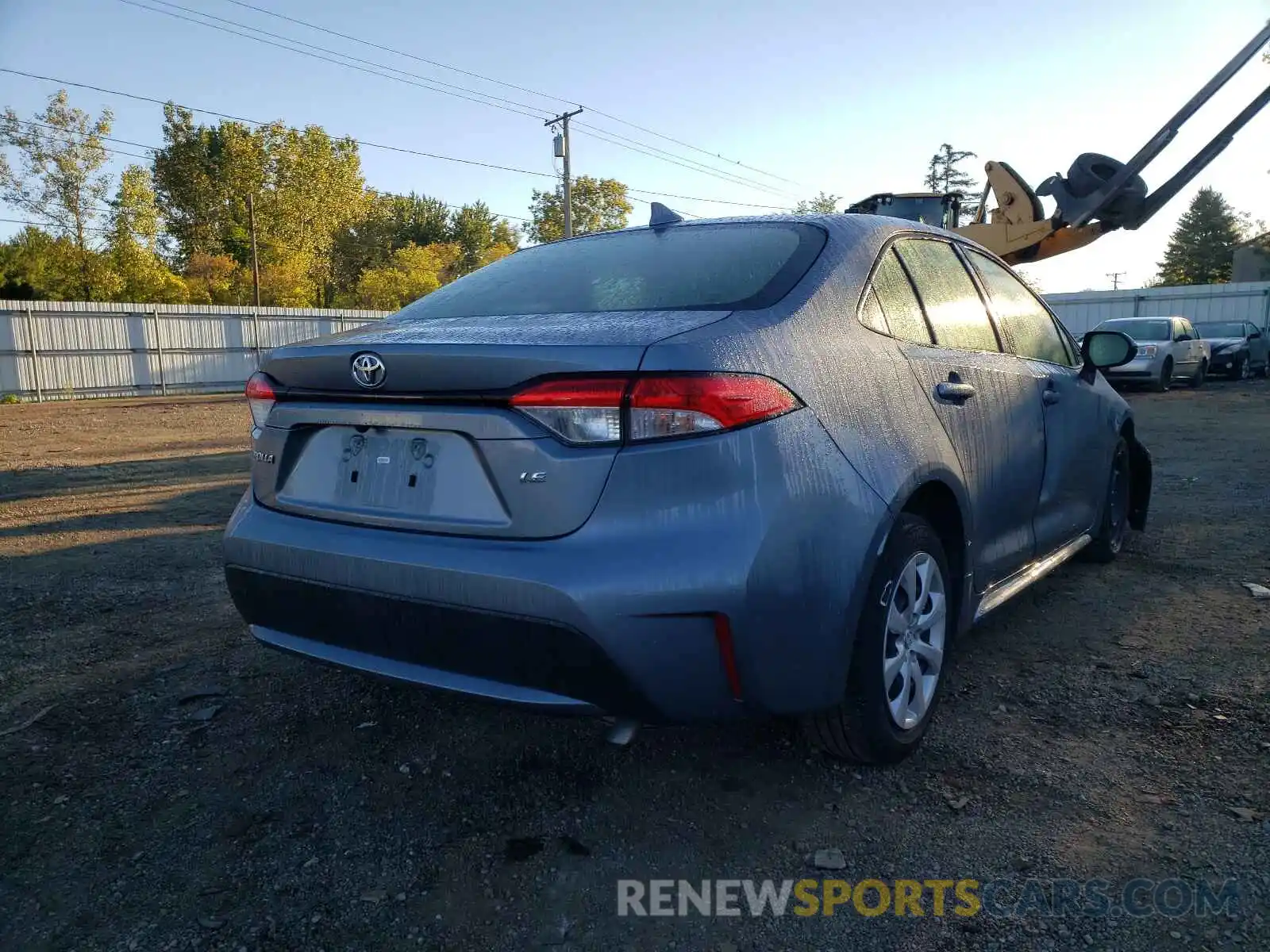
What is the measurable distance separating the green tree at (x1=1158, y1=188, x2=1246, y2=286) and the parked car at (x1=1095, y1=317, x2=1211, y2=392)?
53.9 meters

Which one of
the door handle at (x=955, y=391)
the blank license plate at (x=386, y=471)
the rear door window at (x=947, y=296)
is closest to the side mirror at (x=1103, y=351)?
the rear door window at (x=947, y=296)

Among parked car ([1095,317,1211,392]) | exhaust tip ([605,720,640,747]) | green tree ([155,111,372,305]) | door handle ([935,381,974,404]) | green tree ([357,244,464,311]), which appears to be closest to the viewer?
exhaust tip ([605,720,640,747])

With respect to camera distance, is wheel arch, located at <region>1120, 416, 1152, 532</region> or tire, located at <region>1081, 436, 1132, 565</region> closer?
tire, located at <region>1081, 436, 1132, 565</region>

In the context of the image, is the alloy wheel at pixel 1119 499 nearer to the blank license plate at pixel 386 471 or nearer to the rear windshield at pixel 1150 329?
the blank license plate at pixel 386 471

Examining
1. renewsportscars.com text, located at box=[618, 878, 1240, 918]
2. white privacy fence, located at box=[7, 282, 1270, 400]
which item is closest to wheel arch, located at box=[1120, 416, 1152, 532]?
renewsportscars.com text, located at box=[618, 878, 1240, 918]

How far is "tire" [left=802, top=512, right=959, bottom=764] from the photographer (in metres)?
2.33

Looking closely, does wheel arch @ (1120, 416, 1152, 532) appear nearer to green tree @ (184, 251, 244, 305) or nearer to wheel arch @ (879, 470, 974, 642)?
wheel arch @ (879, 470, 974, 642)

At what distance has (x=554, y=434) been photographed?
200 centimetres

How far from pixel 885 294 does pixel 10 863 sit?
109 inches

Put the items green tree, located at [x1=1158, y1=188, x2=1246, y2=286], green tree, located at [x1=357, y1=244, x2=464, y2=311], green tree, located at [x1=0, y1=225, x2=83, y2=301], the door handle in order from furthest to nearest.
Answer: green tree, located at [x1=1158, y1=188, x2=1246, y2=286] < green tree, located at [x1=357, y1=244, x2=464, y2=311] < green tree, located at [x1=0, y1=225, x2=83, y2=301] < the door handle

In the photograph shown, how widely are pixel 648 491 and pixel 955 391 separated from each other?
1.34 metres

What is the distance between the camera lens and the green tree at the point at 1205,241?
64938mm

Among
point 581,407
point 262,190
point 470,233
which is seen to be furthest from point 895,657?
point 470,233

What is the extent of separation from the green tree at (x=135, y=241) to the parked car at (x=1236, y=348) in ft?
123
